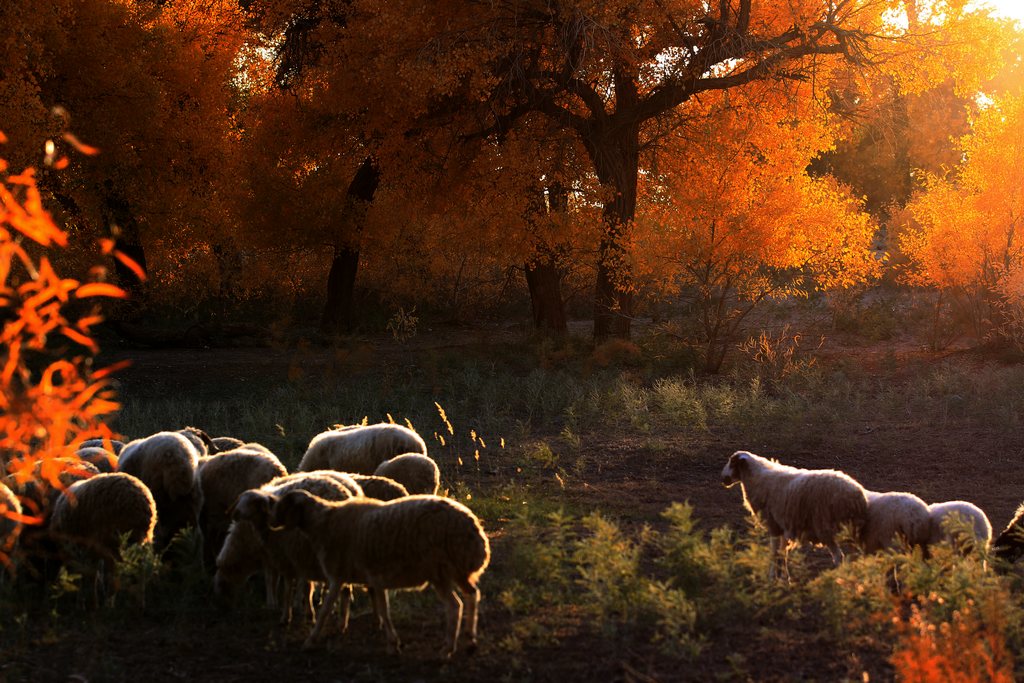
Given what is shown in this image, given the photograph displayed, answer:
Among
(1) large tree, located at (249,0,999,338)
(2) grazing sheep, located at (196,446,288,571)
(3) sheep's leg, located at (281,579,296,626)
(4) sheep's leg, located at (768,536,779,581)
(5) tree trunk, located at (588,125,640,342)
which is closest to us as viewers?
(3) sheep's leg, located at (281,579,296,626)

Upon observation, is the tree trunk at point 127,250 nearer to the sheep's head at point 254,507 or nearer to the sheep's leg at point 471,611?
the sheep's head at point 254,507

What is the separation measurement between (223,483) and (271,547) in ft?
4.41

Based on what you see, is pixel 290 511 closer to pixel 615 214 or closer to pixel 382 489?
pixel 382 489

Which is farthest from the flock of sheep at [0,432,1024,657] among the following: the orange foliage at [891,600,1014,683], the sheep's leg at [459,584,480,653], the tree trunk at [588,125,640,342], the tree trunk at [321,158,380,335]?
the tree trunk at [321,158,380,335]

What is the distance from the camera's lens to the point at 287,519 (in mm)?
6578

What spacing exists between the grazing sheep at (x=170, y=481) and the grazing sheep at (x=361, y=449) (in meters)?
1.40

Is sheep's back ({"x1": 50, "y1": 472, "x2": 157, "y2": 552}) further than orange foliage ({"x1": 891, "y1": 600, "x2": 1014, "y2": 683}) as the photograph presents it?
Yes

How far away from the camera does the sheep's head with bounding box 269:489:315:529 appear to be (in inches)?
259

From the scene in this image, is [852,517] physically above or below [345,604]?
above

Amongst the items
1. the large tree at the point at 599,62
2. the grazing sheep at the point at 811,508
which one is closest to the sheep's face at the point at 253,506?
the grazing sheep at the point at 811,508

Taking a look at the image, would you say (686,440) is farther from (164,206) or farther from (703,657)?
(164,206)

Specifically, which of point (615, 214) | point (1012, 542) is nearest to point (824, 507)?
point (1012, 542)

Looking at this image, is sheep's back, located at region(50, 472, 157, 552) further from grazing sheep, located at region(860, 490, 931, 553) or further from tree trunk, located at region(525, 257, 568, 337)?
tree trunk, located at region(525, 257, 568, 337)

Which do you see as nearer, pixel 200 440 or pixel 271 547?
pixel 271 547
